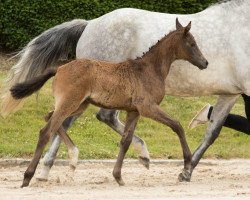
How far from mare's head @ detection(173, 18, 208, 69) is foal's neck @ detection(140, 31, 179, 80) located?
63 mm

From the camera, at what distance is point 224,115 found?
12.3m

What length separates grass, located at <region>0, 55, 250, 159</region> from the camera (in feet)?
47.7

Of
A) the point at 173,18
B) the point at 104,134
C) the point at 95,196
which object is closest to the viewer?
the point at 95,196

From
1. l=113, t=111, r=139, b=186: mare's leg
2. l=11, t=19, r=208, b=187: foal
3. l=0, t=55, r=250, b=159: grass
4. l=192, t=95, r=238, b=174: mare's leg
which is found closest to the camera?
l=11, t=19, r=208, b=187: foal

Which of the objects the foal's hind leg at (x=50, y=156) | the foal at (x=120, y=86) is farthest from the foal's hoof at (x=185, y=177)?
the foal's hind leg at (x=50, y=156)

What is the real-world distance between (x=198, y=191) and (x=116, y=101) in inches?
50.5

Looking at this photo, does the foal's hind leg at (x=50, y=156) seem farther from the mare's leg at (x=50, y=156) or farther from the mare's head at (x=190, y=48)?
the mare's head at (x=190, y=48)

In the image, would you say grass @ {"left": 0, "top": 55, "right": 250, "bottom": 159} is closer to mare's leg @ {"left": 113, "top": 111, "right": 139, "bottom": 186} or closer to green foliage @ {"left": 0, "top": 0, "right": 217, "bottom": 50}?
green foliage @ {"left": 0, "top": 0, "right": 217, "bottom": 50}

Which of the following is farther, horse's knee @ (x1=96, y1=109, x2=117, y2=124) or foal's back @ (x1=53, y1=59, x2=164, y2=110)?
horse's knee @ (x1=96, y1=109, x2=117, y2=124)

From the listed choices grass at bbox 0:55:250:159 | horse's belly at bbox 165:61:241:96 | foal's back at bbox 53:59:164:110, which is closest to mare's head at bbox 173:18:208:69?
foal's back at bbox 53:59:164:110

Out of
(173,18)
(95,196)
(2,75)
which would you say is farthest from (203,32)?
(2,75)

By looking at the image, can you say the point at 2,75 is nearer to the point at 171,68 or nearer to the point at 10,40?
the point at 10,40

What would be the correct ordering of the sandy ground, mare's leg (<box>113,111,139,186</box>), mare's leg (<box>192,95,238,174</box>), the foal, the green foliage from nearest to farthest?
1. the sandy ground
2. the foal
3. mare's leg (<box>113,111,139,186</box>)
4. mare's leg (<box>192,95,238,174</box>)
5. the green foliage

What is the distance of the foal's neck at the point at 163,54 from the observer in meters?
11.2
